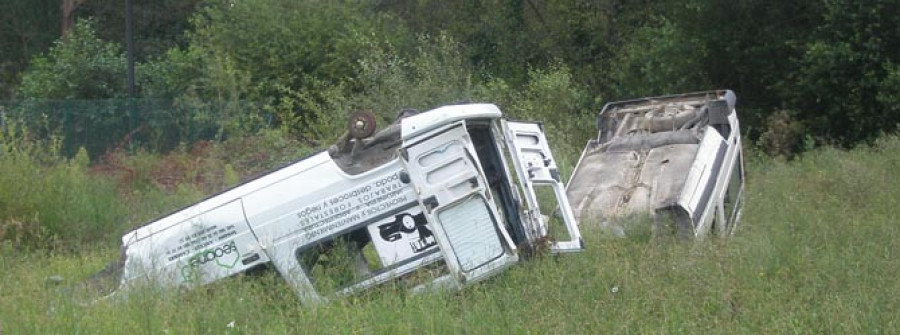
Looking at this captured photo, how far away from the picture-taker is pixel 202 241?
7.15 m

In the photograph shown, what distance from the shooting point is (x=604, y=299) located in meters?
6.77

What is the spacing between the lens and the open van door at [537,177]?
7.40m

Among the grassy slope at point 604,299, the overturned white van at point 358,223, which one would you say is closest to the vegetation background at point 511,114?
the grassy slope at point 604,299

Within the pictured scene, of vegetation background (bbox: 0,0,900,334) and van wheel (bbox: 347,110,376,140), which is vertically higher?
van wheel (bbox: 347,110,376,140)

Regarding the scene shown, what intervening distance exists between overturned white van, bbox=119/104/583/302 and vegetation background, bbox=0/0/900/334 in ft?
0.66

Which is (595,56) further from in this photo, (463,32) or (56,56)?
(56,56)

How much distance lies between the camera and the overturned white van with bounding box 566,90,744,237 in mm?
9172

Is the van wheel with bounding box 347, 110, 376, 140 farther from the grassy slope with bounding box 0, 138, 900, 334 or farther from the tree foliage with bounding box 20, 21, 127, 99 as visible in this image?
the tree foliage with bounding box 20, 21, 127, 99

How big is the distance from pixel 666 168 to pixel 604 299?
11.9 ft

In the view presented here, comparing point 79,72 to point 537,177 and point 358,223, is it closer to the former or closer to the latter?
point 537,177

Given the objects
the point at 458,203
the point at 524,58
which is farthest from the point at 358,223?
the point at 524,58

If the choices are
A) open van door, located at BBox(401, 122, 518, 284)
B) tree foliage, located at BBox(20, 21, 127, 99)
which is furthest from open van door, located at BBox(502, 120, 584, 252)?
tree foliage, located at BBox(20, 21, 127, 99)

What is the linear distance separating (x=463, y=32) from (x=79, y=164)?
15876mm

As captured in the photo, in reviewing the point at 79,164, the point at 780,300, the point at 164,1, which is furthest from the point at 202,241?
the point at 164,1
